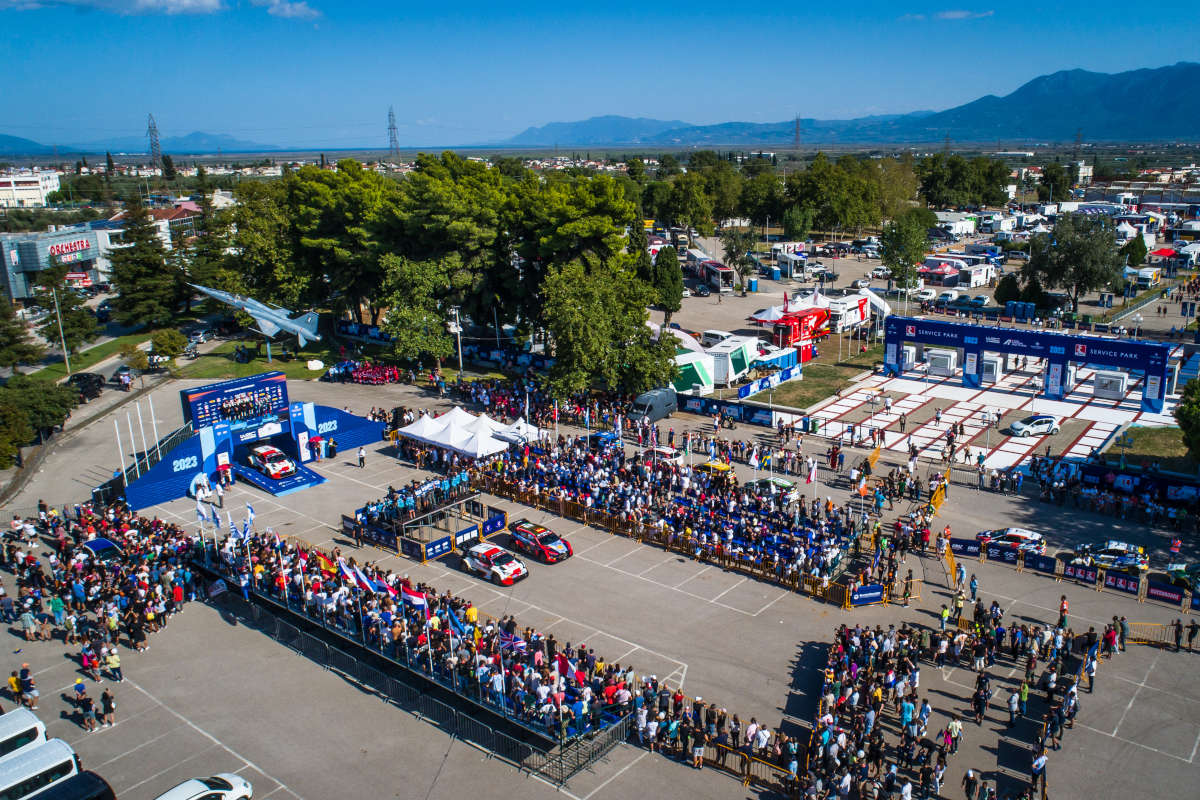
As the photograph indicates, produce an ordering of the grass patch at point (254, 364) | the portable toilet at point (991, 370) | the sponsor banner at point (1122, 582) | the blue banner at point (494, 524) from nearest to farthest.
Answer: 1. the sponsor banner at point (1122, 582)
2. the blue banner at point (494, 524)
3. the portable toilet at point (991, 370)
4. the grass patch at point (254, 364)

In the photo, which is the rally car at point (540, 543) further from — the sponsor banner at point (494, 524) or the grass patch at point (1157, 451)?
the grass patch at point (1157, 451)

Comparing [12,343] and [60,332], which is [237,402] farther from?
[60,332]

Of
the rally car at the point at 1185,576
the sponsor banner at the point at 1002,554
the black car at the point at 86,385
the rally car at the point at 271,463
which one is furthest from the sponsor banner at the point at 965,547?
the black car at the point at 86,385

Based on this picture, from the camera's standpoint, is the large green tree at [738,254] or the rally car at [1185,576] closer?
the rally car at [1185,576]

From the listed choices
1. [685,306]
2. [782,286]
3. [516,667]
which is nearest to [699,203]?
[782,286]

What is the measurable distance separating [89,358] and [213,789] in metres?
50.5

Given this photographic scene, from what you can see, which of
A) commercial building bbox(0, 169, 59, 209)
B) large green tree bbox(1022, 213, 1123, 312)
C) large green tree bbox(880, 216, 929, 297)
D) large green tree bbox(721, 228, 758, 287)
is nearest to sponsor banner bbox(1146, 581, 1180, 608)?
large green tree bbox(1022, 213, 1123, 312)

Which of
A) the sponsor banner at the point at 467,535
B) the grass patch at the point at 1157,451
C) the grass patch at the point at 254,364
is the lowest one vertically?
the grass patch at the point at 1157,451

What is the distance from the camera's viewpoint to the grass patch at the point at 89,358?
52.6 m

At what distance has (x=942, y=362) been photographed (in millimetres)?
45969

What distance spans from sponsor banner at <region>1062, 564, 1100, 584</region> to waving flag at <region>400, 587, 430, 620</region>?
737 inches

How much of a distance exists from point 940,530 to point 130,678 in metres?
24.8

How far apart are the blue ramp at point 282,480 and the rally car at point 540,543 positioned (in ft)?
35.5

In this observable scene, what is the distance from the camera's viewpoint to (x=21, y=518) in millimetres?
30484
